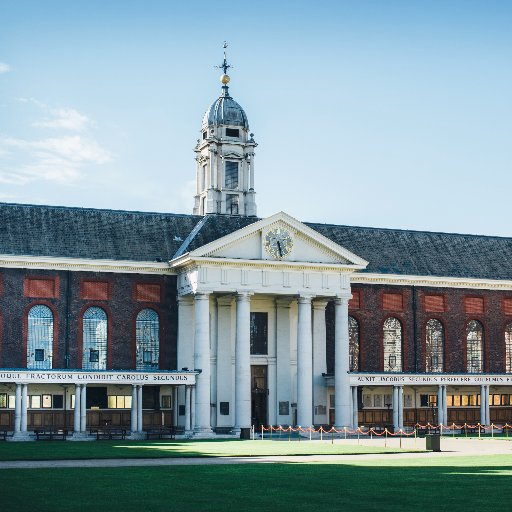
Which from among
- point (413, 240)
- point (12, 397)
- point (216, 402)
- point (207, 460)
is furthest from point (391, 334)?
point (207, 460)

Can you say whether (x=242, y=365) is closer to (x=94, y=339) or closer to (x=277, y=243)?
(x=277, y=243)

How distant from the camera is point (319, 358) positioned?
254 ft

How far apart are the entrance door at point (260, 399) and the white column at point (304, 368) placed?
3.87 m

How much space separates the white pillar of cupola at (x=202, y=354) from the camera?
70.4 m

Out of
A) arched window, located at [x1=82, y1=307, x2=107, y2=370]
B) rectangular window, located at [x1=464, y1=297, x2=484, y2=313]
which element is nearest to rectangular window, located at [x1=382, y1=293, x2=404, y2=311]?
rectangular window, located at [x1=464, y1=297, x2=484, y2=313]

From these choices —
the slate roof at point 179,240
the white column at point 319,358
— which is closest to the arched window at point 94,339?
the slate roof at point 179,240

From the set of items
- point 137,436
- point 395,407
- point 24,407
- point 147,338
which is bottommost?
point 137,436

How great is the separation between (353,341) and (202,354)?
45.7 feet

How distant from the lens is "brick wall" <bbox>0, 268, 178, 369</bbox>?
230 feet

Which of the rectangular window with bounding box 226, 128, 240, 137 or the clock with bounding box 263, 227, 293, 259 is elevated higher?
the rectangular window with bounding box 226, 128, 240, 137

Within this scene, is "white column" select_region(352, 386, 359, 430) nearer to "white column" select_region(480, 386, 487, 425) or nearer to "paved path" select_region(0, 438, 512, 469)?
"white column" select_region(480, 386, 487, 425)

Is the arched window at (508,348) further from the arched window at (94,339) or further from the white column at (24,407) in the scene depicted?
the white column at (24,407)

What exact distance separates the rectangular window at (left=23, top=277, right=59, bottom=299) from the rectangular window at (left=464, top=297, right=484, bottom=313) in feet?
106

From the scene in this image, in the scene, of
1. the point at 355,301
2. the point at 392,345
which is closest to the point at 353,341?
the point at 355,301
